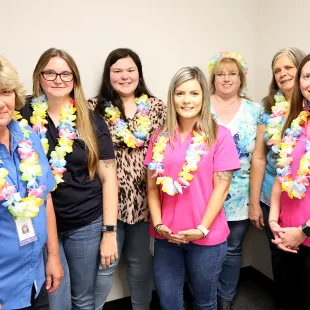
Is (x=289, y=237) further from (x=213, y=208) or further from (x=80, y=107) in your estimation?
(x=80, y=107)

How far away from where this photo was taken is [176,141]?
1788 millimetres

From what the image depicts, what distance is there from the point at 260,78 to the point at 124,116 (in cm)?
131

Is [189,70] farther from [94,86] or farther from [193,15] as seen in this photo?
[193,15]

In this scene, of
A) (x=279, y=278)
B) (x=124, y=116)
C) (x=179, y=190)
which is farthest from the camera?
(x=279, y=278)

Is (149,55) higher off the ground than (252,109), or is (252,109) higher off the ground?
(149,55)

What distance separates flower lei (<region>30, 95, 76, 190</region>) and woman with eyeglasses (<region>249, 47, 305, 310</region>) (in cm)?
118

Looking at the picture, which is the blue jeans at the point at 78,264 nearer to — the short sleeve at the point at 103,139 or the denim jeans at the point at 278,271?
the short sleeve at the point at 103,139

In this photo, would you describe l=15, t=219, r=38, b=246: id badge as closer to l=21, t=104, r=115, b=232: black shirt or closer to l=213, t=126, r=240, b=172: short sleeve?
l=21, t=104, r=115, b=232: black shirt

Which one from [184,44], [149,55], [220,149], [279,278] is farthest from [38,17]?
[279,278]

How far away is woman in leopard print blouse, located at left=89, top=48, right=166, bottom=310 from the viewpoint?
2043 mm

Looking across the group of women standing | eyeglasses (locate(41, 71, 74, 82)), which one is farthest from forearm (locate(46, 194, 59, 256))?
eyeglasses (locate(41, 71, 74, 82))

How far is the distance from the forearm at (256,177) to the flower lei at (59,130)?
118 cm

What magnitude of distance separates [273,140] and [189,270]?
0.92m

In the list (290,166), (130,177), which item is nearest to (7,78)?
(130,177)
